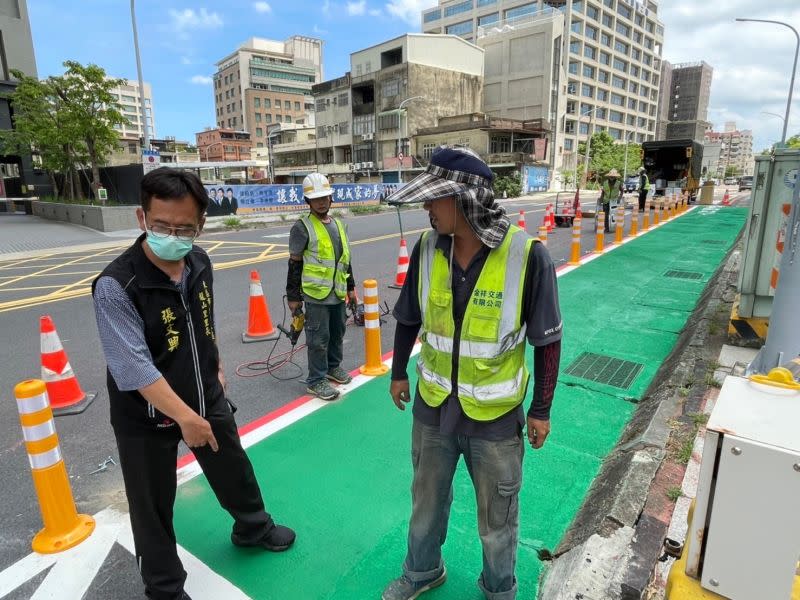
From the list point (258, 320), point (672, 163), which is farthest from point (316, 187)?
point (672, 163)

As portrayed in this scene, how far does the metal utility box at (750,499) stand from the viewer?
1.38 metres

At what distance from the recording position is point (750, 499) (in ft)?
4.68

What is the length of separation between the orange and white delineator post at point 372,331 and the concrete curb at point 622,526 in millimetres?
2382

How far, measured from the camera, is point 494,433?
6.57 feet

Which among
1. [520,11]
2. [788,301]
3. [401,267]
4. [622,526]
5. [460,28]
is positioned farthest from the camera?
[460,28]

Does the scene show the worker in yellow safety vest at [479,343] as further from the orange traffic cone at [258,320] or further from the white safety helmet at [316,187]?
the orange traffic cone at [258,320]

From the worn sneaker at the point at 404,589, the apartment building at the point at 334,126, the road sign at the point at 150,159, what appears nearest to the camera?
the worn sneaker at the point at 404,589

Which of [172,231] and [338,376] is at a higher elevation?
[172,231]

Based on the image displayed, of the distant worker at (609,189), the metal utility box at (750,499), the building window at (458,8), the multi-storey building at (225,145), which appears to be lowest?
the metal utility box at (750,499)

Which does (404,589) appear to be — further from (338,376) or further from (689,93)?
(689,93)

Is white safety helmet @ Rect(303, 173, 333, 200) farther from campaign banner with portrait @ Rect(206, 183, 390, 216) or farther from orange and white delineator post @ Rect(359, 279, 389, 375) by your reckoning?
campaign banner with portrait @ Rect(206, 183, 390, 216)

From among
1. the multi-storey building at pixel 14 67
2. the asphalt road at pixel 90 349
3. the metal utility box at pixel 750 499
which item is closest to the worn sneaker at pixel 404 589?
the metal utility box at pixel 750 499

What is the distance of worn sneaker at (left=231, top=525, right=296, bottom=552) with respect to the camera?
8.83 ft

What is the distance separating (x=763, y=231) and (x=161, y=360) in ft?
19.0
